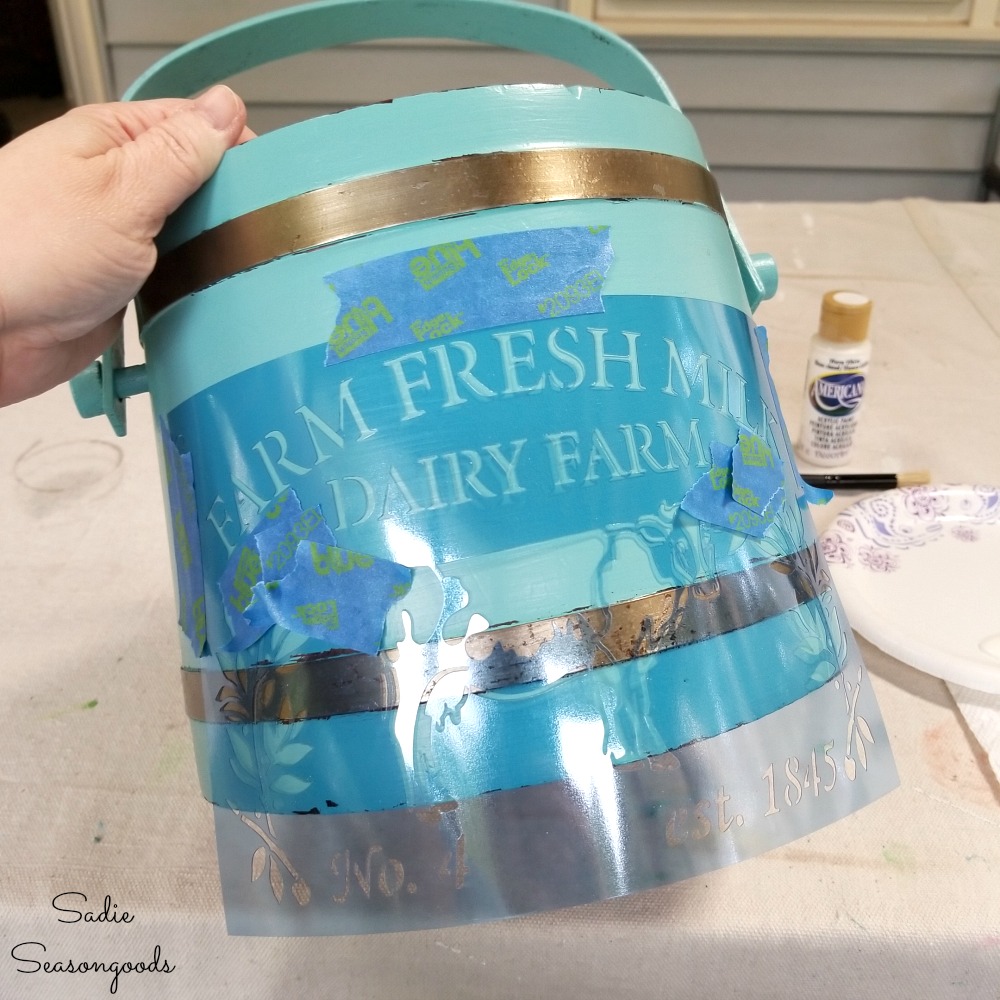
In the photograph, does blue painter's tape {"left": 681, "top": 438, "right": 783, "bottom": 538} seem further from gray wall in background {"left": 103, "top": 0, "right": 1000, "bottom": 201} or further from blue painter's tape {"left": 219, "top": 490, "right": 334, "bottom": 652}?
gray wall in background {"left": 103, "top": 0, "right": 1000, "bottom": 201}

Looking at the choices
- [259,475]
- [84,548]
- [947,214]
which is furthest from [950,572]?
[947,214]

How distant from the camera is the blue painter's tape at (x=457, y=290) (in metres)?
0.34

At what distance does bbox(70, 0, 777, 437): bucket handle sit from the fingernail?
0.04 meters

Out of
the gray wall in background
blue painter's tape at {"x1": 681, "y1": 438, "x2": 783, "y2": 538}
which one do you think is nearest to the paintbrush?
blue painter's tape at {"x1": 681, "y1": 438, "x2": 783, "y2": 538}

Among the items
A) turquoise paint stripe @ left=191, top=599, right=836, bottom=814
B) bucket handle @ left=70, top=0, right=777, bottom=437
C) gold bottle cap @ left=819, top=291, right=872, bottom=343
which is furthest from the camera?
gold bottle cap @ left=819, top=291, right=872, bottom=343

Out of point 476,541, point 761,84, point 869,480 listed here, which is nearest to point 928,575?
point 869,480

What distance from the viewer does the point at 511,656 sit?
323mm

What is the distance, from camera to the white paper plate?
53cm

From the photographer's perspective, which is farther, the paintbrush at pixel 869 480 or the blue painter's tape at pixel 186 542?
the paintbrush at pixel 869 480

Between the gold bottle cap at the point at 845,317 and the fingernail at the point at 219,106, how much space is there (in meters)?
0.49

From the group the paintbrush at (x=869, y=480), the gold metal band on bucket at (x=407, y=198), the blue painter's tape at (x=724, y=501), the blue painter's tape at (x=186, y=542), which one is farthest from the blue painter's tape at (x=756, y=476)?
the paintbrush at (x=869, y=480)

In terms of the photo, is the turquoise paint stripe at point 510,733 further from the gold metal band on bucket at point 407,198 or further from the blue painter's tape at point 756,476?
the gold metal band on bucket at point 407,198

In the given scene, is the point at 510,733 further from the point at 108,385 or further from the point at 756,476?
the point at 108,385

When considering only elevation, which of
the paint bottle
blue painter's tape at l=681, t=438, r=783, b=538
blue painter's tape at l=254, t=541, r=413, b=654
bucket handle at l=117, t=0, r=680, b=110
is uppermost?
bucket handle at l=117, t=0, r=680, b=110
